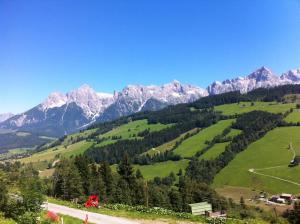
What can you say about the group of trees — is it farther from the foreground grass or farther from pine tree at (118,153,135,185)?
the foreground grass

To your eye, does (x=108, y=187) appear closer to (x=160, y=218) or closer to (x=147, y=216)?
(x=147, y=216)

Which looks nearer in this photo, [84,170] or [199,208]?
[199,208]

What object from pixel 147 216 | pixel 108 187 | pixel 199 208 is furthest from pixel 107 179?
pixel 199 208

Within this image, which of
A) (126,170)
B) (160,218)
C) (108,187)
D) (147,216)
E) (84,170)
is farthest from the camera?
(126,170)

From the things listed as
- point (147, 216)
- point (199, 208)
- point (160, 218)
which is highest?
point (199, 208)

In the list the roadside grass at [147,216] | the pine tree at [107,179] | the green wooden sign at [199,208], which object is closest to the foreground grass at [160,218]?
the roadside grass at [147,216]

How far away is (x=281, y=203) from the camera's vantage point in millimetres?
183250

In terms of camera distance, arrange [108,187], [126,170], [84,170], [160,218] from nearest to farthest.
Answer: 1. [160,218]
2. [84,170]
3. [108,187]
4. [126,170]

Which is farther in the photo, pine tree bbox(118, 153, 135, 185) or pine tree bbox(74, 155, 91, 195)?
pine tree bbox(118, 153, 135, 185)

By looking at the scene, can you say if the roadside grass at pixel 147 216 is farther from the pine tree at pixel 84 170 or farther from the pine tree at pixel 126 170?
the pine tree at pixel 126 170

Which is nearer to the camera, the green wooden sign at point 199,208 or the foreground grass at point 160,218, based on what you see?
the foreground grass at point 160,218

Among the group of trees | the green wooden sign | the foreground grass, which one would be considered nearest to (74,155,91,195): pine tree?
the group of trees

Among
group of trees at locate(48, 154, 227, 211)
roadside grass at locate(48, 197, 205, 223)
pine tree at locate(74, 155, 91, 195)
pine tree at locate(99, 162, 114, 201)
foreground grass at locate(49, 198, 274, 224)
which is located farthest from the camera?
pine tree at locate(99, 162, 114, 201)

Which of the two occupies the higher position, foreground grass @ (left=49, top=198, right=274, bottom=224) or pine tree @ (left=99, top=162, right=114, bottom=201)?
foreground grass @ (left=49, top=198, right=274, bottom=224)
